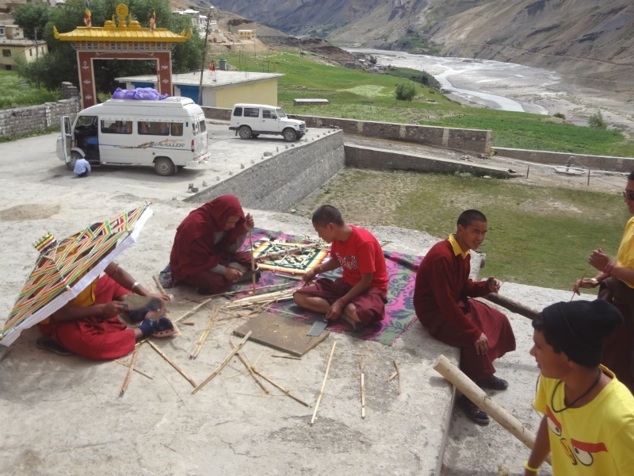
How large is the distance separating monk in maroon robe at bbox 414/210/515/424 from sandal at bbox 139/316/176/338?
2360 millimetres

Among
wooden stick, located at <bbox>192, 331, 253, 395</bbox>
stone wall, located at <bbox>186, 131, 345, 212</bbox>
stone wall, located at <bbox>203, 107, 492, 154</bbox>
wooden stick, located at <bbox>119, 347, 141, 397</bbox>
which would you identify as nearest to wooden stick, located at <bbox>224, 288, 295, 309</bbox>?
wooden stick, located at <bbox>192, 331, 253, 395</bbox>

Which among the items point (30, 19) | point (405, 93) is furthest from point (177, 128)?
point (30, 19)

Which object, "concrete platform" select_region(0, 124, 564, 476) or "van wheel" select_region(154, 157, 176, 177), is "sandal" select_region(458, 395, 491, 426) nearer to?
"concrete platform" select_region(0, 124, 564, 476)

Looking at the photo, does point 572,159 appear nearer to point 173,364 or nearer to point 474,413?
point 474,413

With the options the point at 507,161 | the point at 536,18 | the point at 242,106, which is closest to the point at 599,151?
the point at 507,161

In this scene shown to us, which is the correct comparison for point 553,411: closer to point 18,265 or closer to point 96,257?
point 96,257

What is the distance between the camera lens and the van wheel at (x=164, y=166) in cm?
1608

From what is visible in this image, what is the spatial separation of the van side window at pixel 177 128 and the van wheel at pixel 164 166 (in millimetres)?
754

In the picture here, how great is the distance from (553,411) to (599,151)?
108 ft

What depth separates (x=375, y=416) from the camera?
4.73 meters

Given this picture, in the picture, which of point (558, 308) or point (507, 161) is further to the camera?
point (507, 161)

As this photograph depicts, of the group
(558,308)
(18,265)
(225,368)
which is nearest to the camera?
(558,308)

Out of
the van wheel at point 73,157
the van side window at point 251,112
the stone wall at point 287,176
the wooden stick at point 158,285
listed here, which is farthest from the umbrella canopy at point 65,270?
the van side window at point 251,112

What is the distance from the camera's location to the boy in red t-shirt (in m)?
5.99
